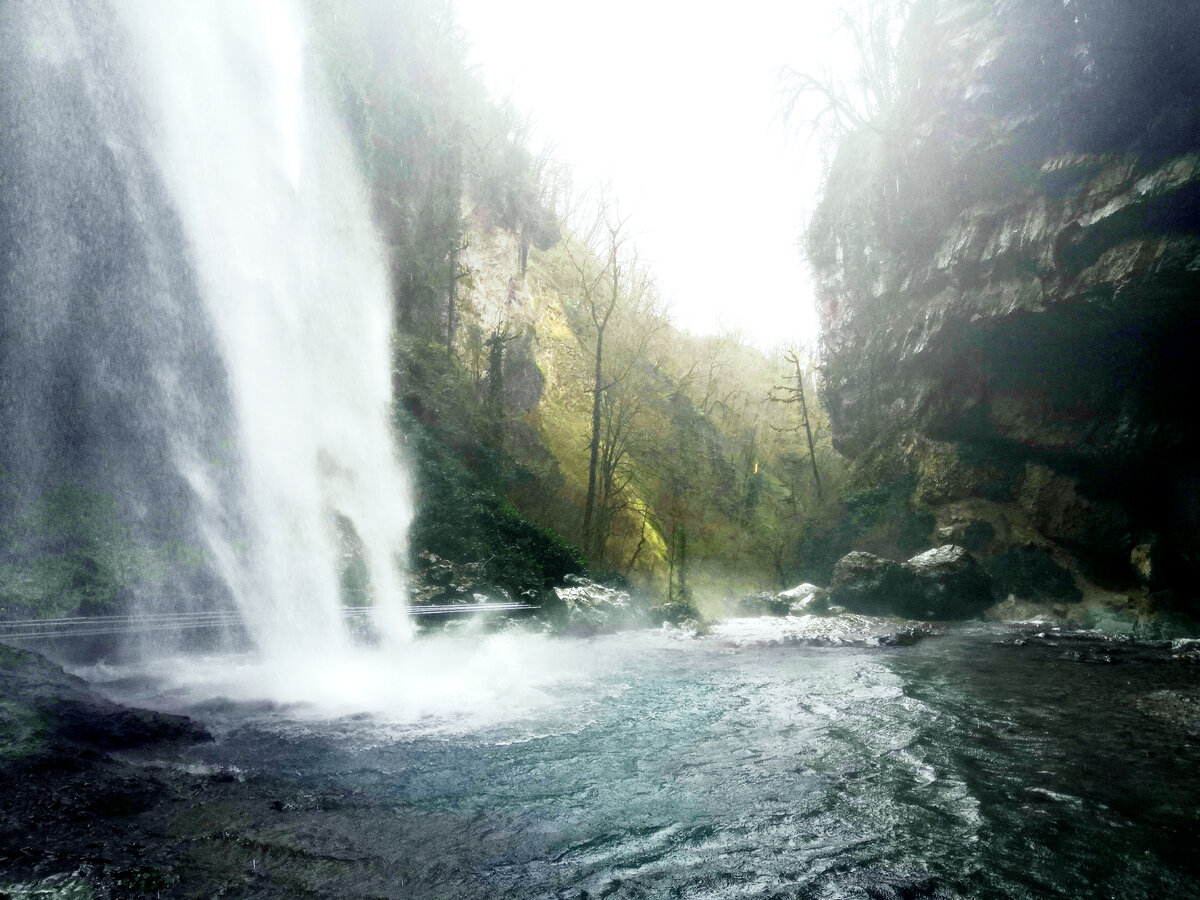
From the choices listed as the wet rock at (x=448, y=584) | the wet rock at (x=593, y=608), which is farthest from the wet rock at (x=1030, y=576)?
the wet rock at (x=448, y=584)

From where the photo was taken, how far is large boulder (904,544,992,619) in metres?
16.1

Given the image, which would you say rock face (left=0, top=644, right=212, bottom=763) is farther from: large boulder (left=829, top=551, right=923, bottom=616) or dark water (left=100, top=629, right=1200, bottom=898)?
large boulder (left=829, top=551, right=923, bottom=616)

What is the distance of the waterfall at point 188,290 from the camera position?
997cm

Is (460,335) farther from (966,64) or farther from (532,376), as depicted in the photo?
(966,64)

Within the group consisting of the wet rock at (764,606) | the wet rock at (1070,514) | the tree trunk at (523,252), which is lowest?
the wet rock at (764,606)

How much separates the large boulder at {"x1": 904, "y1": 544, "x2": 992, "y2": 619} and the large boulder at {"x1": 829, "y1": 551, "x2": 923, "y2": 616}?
0.83 ft

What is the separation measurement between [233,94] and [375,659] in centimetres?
1019

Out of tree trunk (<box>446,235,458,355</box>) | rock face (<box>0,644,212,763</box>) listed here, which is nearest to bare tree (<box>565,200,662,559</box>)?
tree trunk (<box>446,235,458,355</box>)

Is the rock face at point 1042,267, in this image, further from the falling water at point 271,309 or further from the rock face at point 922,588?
the falling water at point 271,309

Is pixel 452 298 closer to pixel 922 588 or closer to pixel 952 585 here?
pixel 922 588

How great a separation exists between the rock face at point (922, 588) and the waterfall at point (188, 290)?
11.8 m

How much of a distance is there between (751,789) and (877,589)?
13.4 meters

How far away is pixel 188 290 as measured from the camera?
11828mm

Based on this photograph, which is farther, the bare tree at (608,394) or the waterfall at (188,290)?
the bare tree at (608,394)
